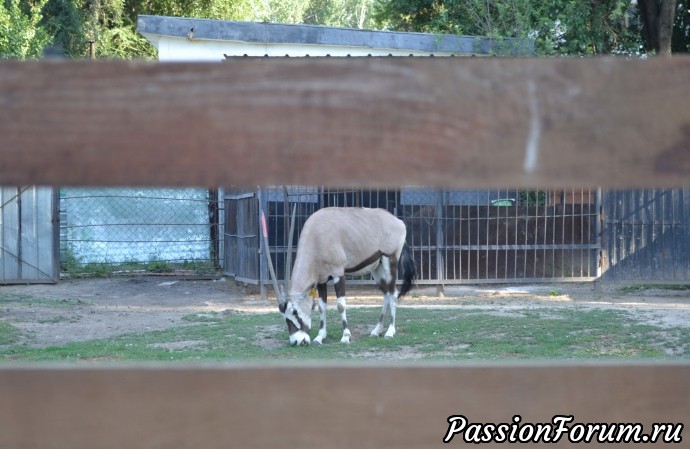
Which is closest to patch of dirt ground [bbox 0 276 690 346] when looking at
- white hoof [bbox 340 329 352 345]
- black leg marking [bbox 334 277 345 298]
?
black leg marking [bbox 334 277 345 298]

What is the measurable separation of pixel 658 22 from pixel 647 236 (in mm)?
5971

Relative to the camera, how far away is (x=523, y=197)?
1591cm

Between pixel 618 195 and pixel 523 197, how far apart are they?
1818 millimetres

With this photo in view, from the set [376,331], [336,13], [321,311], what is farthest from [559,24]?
[336,13]

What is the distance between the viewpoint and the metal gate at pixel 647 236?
48.8 ft

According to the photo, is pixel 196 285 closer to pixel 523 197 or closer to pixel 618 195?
pixel 523 197

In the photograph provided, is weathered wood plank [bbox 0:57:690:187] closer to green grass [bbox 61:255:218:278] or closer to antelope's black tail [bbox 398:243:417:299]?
antelope's black tail [bbox 398:243:417:299]

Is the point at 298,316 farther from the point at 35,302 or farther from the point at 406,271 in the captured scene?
the point at 35,302

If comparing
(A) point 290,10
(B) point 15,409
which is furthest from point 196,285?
(A) point 290,10

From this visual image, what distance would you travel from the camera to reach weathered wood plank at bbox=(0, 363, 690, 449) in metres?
1.29

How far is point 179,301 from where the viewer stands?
14188 mm

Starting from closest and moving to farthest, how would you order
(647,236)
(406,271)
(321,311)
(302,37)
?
(321,311), (406,271), (647,236), (302,37)

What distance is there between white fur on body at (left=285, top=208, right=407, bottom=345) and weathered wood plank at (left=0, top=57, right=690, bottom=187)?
9.26 m

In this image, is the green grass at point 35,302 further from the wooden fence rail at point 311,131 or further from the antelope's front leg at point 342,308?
the wooden fence rail at point 311,131
